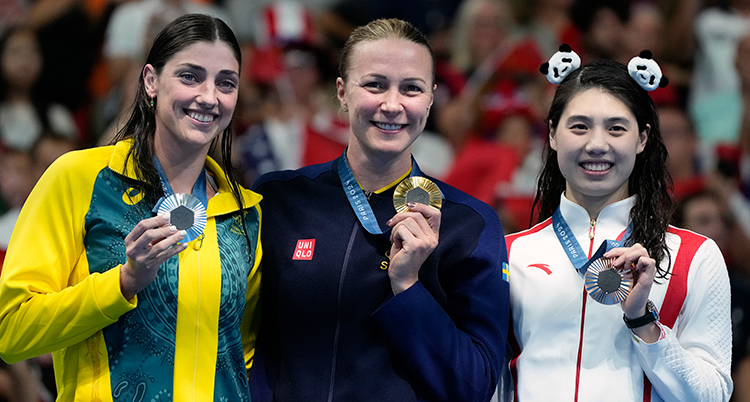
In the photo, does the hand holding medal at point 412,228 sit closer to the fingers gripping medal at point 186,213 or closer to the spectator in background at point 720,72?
the fingers gripping medal at point 186,213

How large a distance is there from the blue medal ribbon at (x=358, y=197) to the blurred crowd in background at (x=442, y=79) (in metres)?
3.87

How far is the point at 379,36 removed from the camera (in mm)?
2680

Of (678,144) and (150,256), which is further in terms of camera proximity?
(678,144)

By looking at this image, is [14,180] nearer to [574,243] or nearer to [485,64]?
[485,64]

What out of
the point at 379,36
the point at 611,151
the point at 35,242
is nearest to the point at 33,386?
the point at 35,242

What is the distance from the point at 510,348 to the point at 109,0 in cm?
587

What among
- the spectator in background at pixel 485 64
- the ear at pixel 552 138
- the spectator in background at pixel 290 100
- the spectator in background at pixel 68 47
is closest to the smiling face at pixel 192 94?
the ear at pixel 552 138

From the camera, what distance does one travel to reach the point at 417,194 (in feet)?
8.20

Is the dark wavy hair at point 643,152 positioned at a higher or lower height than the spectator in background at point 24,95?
lower

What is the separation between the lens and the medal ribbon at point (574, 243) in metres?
2.56

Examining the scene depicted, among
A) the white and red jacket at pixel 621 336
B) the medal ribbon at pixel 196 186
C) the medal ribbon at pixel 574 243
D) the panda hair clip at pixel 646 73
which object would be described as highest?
the panda hair clip at pixel 646 73

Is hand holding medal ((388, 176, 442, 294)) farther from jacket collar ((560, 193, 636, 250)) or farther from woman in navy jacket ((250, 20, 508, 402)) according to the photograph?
jacket collar ((560, 193, 636, 250))

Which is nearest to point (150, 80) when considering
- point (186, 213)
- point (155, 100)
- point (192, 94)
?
point (155, 100)

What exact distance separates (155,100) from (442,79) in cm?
501
